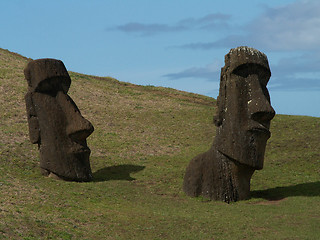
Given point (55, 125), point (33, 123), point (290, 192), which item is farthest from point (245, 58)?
point (33, 123)

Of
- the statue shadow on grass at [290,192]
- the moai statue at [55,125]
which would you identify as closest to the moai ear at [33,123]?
the moai statue at [55,125]

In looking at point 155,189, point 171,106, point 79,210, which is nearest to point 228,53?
point 155,189

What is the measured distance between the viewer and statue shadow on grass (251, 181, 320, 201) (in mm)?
18703

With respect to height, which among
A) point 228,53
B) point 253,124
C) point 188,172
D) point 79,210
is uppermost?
point 228,53

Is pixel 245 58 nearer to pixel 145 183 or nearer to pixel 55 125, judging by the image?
pixel 145 183

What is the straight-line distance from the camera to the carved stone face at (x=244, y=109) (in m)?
17.5

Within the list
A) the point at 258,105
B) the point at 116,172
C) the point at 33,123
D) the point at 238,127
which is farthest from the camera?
the point at 116,172

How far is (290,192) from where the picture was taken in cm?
1917

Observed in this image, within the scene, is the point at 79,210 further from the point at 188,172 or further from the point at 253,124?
the point at 253,124

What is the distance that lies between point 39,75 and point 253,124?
908 centimetres

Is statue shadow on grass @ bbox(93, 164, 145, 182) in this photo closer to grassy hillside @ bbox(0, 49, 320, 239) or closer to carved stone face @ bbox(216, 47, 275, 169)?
grassy hillside @ bbox(0, 49, 320, 239)

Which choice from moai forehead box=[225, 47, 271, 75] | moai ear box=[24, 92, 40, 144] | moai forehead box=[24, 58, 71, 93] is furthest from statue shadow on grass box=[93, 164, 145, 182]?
moai forehead box=[225, 47, 271, 75]

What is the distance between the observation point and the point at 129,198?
60.6 feet

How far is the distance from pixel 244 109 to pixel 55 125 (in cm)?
782
